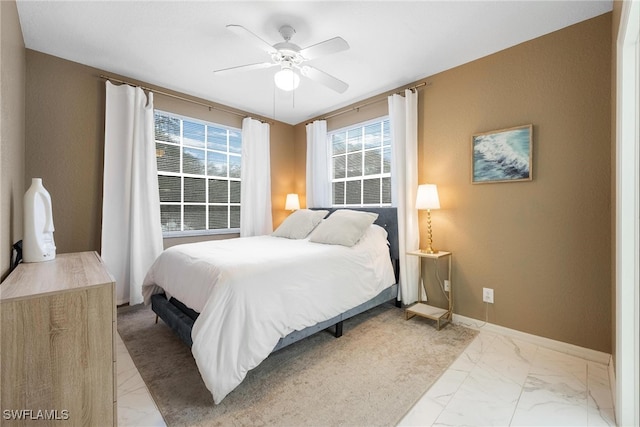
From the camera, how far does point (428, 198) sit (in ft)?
8.76

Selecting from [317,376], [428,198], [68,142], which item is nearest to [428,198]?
[428,198]

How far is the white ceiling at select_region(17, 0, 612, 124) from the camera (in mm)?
1963

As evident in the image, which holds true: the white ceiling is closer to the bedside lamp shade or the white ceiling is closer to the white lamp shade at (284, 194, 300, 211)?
the bedside lamp shade

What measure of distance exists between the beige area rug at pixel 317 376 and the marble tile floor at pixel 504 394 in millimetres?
73

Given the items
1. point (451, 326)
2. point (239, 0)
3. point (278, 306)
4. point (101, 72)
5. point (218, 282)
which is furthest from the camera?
point (101, 72)

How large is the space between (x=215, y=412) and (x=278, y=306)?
642 mm

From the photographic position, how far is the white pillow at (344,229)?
270cm

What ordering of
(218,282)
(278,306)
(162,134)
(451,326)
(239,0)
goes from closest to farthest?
(218,282) < (278,306) < (239,0) < (451,326) < (162,134)

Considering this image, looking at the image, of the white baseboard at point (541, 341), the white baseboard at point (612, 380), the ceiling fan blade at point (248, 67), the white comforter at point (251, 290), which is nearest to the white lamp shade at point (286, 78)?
the ceiling fan blade at point (248, 67)

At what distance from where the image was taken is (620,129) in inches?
56.4

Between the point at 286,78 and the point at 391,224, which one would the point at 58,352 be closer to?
the point at 286,78

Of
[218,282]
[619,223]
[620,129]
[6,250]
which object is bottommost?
[218,282]

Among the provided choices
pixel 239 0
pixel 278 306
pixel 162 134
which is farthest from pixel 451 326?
pixel 162 134

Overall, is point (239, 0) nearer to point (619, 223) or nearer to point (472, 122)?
point (472, 122)
